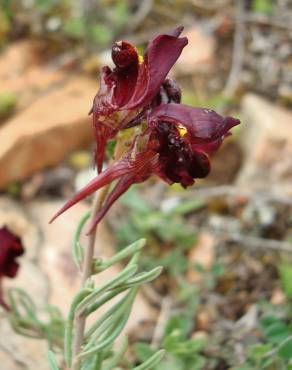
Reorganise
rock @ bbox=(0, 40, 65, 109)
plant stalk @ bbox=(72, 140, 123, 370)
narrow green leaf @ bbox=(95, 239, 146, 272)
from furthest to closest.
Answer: rock @ bbox=(0, 40, 65, 109)
narrow green leaf @ bbox=(95, 239, 146, 272)
plant stalk @ bbox=(72, 140, 123, 370)

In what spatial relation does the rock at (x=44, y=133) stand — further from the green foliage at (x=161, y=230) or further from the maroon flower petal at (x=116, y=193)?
the maroon flower petal at (x=116, y=193)

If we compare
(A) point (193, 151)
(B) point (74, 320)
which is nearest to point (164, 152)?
(A) point (193, 151)

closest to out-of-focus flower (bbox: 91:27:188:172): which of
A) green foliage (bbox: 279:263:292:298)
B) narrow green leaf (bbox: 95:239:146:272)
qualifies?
narrow green leaf (bbox: 95:239:146:272)

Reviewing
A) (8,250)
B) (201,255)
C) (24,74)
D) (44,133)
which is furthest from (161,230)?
(24,74)

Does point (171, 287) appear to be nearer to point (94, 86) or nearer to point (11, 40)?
point (94, 86)

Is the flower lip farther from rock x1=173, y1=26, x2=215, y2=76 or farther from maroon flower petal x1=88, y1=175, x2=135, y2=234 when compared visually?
rock x1=173, y1=26, x2=215, y2=76

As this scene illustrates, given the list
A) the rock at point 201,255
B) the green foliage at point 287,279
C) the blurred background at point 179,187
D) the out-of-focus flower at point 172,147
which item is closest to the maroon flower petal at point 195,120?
the out-of-focus flower at point 172,147

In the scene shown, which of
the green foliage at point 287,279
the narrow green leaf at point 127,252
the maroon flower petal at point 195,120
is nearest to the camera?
the maroon flower petal at point 195,120

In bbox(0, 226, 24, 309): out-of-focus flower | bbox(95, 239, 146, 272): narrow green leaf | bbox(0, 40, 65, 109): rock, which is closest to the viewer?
bbox(95, 239, 146, 272): narrow green leaf
